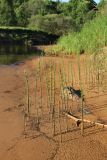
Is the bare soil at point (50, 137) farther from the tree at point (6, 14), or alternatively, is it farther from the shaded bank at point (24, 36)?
the tree at point (6, 14)

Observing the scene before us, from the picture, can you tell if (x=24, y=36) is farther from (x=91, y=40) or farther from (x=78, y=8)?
(x=91, y=40)

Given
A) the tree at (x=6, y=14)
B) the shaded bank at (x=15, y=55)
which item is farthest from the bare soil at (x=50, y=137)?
the tree at (x=6, y=14)

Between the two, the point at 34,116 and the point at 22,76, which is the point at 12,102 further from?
the point at 22,76

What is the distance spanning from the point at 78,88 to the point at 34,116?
297 centimetres

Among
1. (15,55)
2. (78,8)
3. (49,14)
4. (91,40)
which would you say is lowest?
(15,55)

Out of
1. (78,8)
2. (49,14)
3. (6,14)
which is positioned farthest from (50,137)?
(78,8)

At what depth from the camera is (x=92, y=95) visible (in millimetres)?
10148

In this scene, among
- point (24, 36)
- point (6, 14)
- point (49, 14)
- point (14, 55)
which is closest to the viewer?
point (14, 55)

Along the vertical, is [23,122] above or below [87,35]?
below

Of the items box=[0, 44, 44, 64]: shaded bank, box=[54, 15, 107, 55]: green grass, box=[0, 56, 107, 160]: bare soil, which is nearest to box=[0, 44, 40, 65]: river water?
box=[0, 44, 44, 64]: shaded bank

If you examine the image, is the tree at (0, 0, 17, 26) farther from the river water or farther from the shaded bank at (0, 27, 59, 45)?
the river water

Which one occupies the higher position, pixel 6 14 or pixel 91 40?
pixel 6 14

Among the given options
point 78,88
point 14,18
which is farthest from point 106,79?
point 14,18

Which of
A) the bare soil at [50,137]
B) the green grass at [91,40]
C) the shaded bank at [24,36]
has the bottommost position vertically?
the shaded bank at [24,36]
